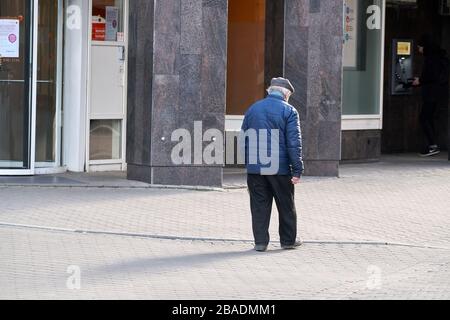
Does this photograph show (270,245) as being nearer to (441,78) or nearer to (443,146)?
(441,78)

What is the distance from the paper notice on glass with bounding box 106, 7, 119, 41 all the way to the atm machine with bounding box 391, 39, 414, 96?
6.40 metres

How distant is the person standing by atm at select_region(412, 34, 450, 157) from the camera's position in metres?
20.8

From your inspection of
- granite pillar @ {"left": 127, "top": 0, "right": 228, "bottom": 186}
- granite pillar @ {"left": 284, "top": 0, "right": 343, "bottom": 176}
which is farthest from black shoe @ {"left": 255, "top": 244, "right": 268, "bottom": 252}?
granite pillar @ {"left": 284, "top": 0, "right": 343, "bottom": 176}

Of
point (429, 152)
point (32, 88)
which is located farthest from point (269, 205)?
point (429, 152)

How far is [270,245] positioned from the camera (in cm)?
1184

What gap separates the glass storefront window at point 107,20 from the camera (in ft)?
55.8

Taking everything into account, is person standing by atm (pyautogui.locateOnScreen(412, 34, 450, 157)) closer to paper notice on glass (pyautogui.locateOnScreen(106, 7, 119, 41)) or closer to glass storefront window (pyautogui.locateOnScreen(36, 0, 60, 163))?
paper notice on glass (pyautogui.locateOnScreen(106, 7, 119, 41))

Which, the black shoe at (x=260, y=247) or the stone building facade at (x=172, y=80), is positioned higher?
the stone building facade at (x=172, y=80)

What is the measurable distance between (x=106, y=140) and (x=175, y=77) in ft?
8.63

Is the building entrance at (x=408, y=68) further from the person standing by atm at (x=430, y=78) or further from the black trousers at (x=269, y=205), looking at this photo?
the black trousers at (x=269, y=205)

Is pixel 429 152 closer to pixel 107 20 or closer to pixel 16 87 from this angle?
pixel 107 20

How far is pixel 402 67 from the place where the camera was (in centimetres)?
2155

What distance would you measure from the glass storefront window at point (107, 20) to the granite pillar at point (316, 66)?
8.53 feet

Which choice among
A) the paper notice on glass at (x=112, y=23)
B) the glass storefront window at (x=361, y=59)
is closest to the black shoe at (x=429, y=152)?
the glass storefront window at (x=361, y=59)
